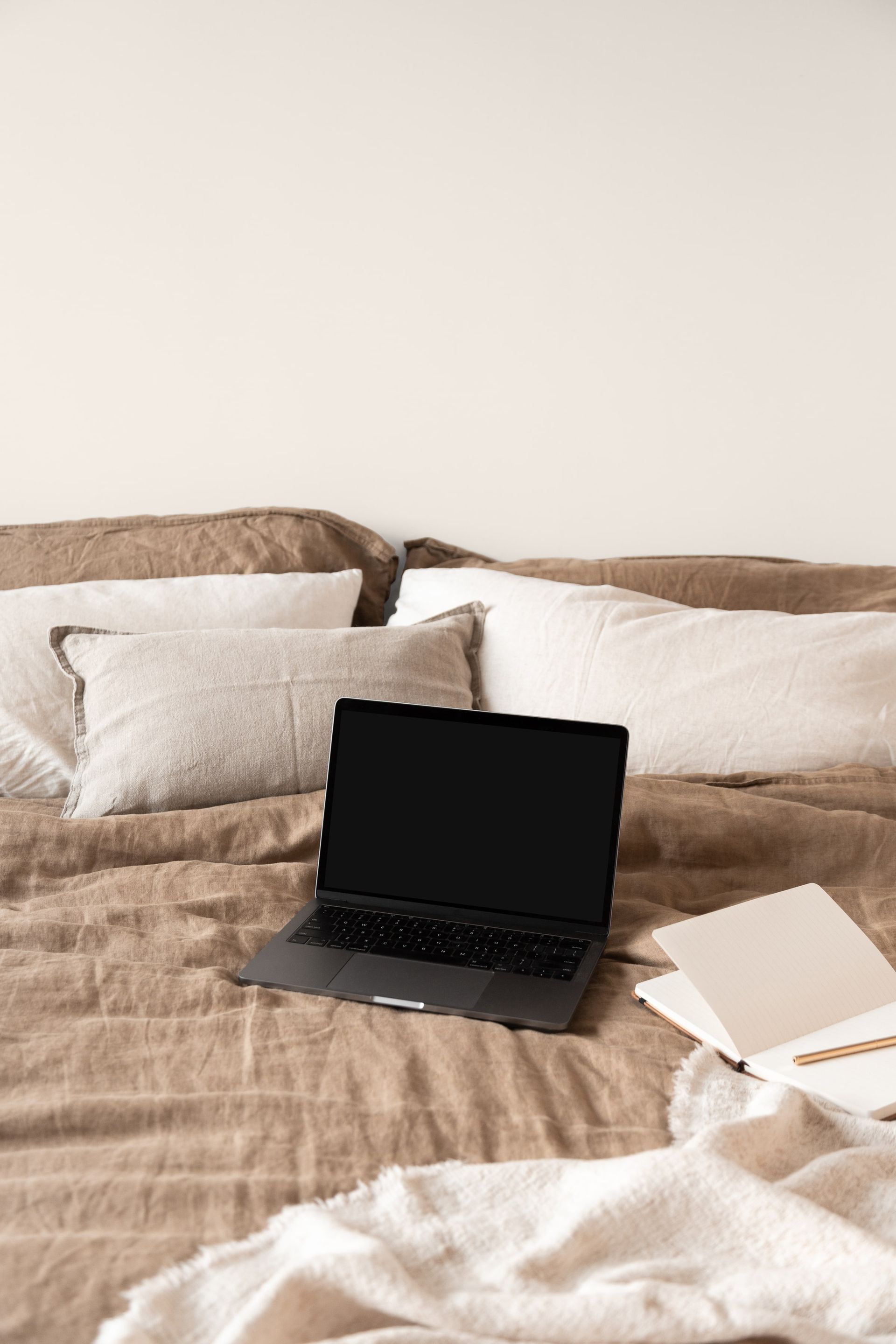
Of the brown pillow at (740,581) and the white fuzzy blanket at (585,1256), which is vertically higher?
the brown pillow at (740,581)

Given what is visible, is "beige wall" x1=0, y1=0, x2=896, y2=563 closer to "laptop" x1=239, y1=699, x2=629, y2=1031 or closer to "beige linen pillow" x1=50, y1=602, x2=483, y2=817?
"beige linen pillow" x1=50, y1=602, x2=483, y2=817

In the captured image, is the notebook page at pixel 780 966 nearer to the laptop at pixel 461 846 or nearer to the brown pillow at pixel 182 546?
the laptop at pixel 461 846

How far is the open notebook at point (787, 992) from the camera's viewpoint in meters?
0.86

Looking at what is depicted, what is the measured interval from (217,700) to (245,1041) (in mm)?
586

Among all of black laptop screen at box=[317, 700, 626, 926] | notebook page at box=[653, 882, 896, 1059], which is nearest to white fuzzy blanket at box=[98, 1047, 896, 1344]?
notebook page at box=[653, 882, 896, 1059]

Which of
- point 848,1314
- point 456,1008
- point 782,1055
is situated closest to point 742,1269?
point 848,1314

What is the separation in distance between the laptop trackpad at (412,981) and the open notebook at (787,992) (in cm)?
16

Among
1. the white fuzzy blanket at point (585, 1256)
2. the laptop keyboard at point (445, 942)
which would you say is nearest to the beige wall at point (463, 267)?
the laptop keyboard at point (445, 942)

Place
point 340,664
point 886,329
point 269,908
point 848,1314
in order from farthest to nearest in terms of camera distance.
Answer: point 886,329, point 340,664, point 269,908, point 848,1314

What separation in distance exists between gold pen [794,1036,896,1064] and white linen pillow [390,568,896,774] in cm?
59

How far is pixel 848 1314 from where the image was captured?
0.59m

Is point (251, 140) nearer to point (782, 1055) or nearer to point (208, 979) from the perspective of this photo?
point (208, 979)

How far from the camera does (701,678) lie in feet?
4.92

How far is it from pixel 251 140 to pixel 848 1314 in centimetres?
199
